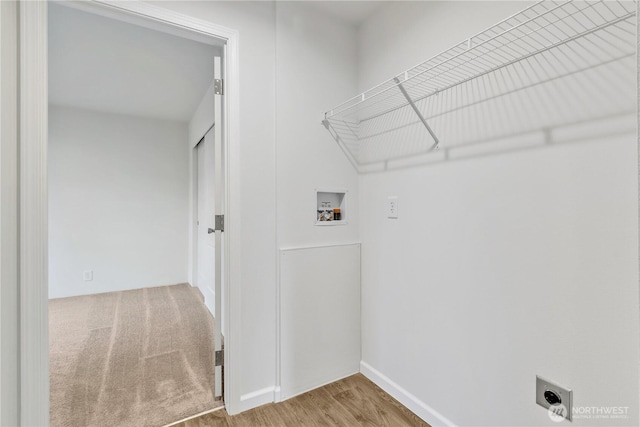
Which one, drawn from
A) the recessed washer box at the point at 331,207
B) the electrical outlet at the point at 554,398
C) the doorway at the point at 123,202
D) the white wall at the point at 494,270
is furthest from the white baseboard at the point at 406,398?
the doorway at the point at 123,202

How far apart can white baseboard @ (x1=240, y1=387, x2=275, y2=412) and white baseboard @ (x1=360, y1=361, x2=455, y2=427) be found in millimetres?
662

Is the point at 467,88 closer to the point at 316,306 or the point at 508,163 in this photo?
the point at 508,163

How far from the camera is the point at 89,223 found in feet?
13.2

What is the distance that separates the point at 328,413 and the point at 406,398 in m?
0.46

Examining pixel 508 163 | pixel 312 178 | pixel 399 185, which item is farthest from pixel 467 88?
pixel 312 178

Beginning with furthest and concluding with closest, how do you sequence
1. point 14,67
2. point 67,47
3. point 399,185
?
1. point 67,47
2. point 399,185
3. point 14,67

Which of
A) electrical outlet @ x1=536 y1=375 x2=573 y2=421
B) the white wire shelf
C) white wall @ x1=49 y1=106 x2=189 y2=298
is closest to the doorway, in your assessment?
white wall @ x1=49 y1=106 x2=189 y2=298

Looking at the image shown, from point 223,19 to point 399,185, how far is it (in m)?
1.37

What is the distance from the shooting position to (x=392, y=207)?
185 centimetres

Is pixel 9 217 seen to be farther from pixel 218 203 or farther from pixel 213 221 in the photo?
pixel 213 221

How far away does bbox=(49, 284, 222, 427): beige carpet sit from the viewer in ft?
5.67

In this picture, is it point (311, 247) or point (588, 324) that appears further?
point (311, 247)

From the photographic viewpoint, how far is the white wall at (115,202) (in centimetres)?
387

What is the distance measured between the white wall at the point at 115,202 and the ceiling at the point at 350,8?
3.35 m
